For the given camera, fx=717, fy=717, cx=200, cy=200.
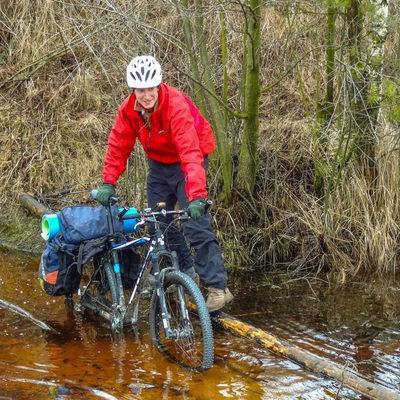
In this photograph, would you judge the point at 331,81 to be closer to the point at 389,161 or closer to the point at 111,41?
the point at 389,161

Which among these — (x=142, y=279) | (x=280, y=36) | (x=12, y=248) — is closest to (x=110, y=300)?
(x=142, y=279)

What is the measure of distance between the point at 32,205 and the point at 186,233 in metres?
3.92

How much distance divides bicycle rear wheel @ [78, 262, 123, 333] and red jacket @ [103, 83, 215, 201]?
0.81m

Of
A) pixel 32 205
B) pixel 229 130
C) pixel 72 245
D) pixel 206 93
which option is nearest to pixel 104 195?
pixel 72 245

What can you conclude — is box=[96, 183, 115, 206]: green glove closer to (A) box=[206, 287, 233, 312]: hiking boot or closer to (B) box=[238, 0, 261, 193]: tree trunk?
(A) box=[206, 287, 233, 312]: hiking boot

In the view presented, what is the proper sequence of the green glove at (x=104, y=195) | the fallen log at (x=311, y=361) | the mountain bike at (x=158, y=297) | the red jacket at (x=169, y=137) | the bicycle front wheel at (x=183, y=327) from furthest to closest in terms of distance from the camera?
the green glove at (x=104, y=195), the red jacket at (x=169, y=137), the mountain bike at (x=158, y=297), the bicycle front wheel at (x=183, y=327), the fallen log at (x=311, y=361)

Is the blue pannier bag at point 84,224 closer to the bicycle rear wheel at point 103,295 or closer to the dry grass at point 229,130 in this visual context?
the bicycle rear wheel at point 103,295

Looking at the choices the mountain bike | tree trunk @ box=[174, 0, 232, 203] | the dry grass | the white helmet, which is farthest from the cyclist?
tree trunk @ box=[174, 0, 232, 203]

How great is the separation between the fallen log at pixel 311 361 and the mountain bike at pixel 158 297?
290mm

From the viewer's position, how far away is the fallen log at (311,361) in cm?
459

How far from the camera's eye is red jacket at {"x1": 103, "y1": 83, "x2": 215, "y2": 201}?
5.39 meters

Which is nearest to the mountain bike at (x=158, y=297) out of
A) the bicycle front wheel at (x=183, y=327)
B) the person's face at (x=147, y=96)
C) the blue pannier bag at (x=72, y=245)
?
the bicycle front wheel at (x=183, y=327)

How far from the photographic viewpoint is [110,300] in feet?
20.5

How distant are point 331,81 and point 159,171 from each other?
3.07 meters
